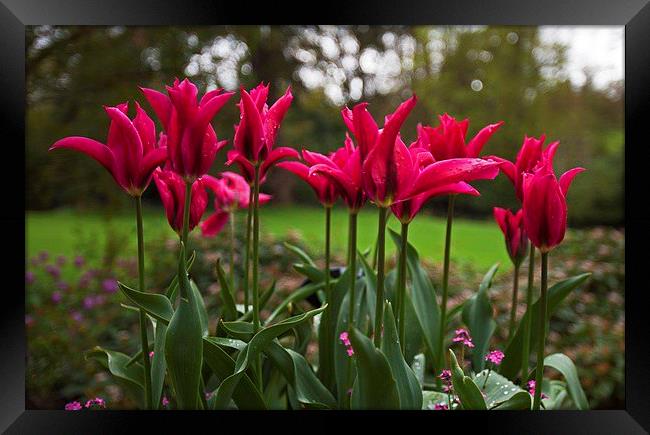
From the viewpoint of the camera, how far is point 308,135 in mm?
6918

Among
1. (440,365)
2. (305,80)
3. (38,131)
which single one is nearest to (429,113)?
(305,80)

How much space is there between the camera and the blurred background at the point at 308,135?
280 centimetres

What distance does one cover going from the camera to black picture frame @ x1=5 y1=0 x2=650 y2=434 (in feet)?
2.31

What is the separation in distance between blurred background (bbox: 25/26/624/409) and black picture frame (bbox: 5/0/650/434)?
1.64 metres

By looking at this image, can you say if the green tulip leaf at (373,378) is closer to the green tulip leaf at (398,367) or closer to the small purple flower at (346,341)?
the green tulip leaf at (398,367)

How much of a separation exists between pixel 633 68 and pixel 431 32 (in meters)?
7.18

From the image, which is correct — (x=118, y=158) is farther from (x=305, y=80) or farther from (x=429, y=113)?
(x=429, y=113)

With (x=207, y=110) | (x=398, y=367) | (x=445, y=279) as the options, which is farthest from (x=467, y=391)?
(x=207, y=110)

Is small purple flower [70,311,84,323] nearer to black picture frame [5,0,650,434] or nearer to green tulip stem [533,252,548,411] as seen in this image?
black picture frame [5,0,650,434]

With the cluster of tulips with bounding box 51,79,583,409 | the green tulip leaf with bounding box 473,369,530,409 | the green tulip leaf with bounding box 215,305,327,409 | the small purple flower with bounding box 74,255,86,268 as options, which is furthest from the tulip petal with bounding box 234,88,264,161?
the small purple flower with bounding box 74,255,86,268

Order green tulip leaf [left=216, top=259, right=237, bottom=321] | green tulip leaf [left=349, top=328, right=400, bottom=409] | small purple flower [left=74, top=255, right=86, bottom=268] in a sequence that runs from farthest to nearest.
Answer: small purple flower [left=74, top=255, right=86, bottom=268] → green tulip leaf [left=216, top=259, right=237, bottom=321] → green tulip leaf [left=349, top=328, right=400, bottom=409]

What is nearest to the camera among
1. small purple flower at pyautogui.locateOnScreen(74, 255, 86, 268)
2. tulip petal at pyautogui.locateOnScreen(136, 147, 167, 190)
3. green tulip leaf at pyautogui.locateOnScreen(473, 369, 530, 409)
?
tulip petal at pyautogui.locateOnScreen(136, 147, 167, 190)

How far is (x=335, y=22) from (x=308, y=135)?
6238 mm

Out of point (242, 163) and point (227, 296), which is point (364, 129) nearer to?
point (242, 163)
